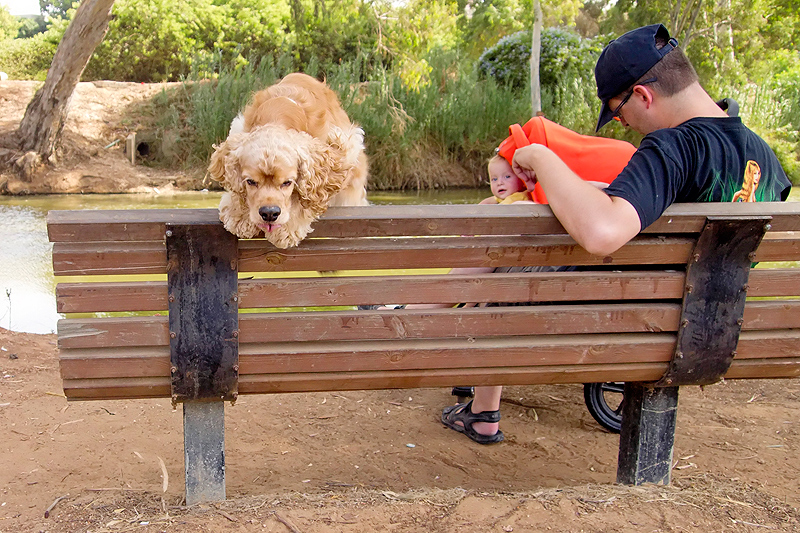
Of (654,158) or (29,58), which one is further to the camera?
(29,58)

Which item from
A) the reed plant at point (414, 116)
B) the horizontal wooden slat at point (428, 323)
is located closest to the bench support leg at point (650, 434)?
the horizontal wooden slat at point (428, 323)

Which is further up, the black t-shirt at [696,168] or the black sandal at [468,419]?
the black t-shirt at [696,168]

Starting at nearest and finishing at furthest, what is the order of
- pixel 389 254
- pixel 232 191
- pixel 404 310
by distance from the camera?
pixel 389 254
pixel 404 310
pixel 232 191

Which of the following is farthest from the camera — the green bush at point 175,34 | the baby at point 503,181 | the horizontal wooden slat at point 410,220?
the green bush at point 175,34

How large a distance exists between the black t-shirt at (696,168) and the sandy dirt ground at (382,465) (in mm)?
1070

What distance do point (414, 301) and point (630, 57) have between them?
1.14 meters

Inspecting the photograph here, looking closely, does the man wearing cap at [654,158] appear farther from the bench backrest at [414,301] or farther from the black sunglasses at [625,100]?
the bench backrest at [414,301]

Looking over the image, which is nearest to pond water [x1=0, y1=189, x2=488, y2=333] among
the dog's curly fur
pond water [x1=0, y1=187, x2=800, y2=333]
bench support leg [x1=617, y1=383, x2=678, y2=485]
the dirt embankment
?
pond water [x1=0, y1=187, x2=800, y2=333]

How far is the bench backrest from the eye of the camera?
2.10m

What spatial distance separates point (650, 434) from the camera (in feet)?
8.57

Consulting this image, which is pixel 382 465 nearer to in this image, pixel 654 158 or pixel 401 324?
pixel 401 324

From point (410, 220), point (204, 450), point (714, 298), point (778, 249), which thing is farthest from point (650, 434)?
point (204, 450)

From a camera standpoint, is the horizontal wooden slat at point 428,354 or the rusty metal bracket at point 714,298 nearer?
the horizontal wooden slat at point 428,354

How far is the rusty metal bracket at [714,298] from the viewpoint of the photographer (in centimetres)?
227
